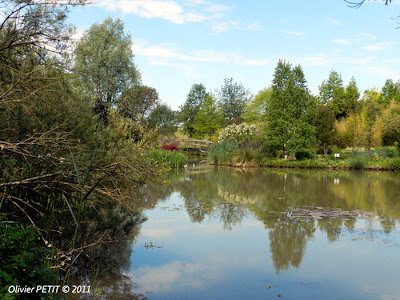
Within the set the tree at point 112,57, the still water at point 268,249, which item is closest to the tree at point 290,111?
the tree at point 112,57

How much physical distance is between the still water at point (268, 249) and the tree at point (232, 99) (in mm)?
40637

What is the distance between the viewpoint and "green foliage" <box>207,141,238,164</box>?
23966 mm

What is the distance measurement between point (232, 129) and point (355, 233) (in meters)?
22.0

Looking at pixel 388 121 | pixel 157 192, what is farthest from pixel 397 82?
pixel 157 192

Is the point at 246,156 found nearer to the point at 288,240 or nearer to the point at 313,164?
the point at 313,164

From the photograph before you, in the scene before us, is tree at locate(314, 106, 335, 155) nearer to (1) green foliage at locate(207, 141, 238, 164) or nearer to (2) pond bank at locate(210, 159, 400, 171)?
(2) pond bank at locate(210, 159, 400, 171)

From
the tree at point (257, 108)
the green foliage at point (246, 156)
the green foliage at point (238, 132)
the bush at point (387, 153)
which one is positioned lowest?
the green foliage at point (246, 156)

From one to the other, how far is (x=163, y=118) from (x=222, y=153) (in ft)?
63.3

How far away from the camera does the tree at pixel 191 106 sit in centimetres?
4809

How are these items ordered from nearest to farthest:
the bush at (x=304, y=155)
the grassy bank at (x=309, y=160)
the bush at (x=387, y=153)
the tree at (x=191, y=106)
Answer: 1. the grassy bank at (x=309, y=160)
2. the bush at (x=387, y=153)
3. the bush at (x=304, y=155)
4. the tree at (x=191, y=106)

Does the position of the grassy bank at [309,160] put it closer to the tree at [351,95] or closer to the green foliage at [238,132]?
the green foliage at [238,132]

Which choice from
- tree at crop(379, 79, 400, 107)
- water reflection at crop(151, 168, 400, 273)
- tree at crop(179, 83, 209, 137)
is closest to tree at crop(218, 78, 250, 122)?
tree at crop(179, 83, 209, 137)

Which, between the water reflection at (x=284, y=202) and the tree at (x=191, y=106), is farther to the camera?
the tree at (x=191, y=106)

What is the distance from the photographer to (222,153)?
79.1 feet
